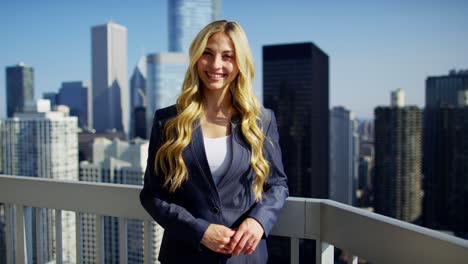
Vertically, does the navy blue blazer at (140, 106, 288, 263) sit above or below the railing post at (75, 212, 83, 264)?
above

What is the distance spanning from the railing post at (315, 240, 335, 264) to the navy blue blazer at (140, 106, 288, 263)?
174mm

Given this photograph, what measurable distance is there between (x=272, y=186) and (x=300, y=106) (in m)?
36.5

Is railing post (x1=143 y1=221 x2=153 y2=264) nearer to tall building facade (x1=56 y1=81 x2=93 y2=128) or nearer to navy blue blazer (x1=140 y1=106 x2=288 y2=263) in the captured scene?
navy blue blazer (x1=140 y1=106 x2=288 y2=263)

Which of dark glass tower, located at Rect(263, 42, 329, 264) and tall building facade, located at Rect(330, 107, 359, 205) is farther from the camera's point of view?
tall building facade, located at Rect(330, 107, 359, 205)

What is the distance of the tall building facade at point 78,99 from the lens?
2350 cm

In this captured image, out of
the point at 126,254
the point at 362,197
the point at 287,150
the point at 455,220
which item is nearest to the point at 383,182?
the point at 362,197

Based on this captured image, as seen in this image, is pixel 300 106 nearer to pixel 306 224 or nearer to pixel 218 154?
pixel 306 224

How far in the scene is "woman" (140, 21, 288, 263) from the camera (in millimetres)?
1069

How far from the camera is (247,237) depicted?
1040 millimetres

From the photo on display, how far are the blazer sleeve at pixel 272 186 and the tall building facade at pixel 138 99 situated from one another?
2638 cm

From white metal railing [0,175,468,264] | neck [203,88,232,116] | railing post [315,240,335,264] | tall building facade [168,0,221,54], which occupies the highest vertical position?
tall building facade [168,0,221,54]

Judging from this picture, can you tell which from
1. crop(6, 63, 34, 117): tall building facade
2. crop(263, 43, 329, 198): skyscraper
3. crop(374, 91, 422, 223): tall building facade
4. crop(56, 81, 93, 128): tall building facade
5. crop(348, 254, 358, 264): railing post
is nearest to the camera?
crop(348, 254, 358, 264): railing post

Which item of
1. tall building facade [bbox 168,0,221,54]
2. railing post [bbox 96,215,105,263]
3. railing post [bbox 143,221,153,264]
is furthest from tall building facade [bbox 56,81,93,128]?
railing post [bbox 143,221,153,264]

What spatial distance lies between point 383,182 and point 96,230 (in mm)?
33080
